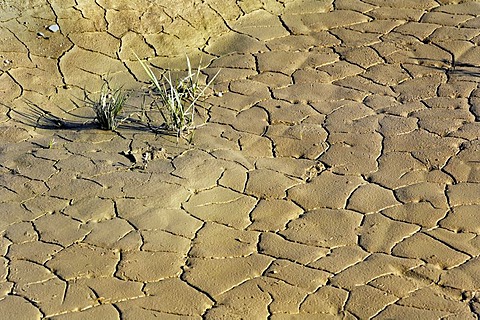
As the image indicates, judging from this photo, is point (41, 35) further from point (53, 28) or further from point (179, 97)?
point (179, 97)

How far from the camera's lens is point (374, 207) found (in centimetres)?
501

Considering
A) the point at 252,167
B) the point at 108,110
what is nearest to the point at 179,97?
the point at 108,110

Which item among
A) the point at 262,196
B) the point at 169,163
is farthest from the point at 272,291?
the point at 169,163

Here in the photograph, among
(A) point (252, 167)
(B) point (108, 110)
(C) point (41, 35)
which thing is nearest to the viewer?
(A) point (252, 167)

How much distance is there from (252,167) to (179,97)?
0.89 metres

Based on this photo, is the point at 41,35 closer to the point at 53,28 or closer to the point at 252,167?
the point at 53,28

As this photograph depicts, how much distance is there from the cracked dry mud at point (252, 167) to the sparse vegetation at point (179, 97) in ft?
0.39

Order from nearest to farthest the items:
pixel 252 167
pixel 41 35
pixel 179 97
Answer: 1. pixel 252 167
2. pixel 179 97
3. pixel 41 35

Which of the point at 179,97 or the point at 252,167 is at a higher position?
the point at 179,97

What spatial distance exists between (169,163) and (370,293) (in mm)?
1739

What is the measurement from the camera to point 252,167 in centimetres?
546

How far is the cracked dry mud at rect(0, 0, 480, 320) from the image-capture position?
14.3 feet

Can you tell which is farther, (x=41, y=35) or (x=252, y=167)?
(x=41, y=35)

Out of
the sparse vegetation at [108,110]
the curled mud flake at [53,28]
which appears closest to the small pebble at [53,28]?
the curled mud flake at [53,28]
